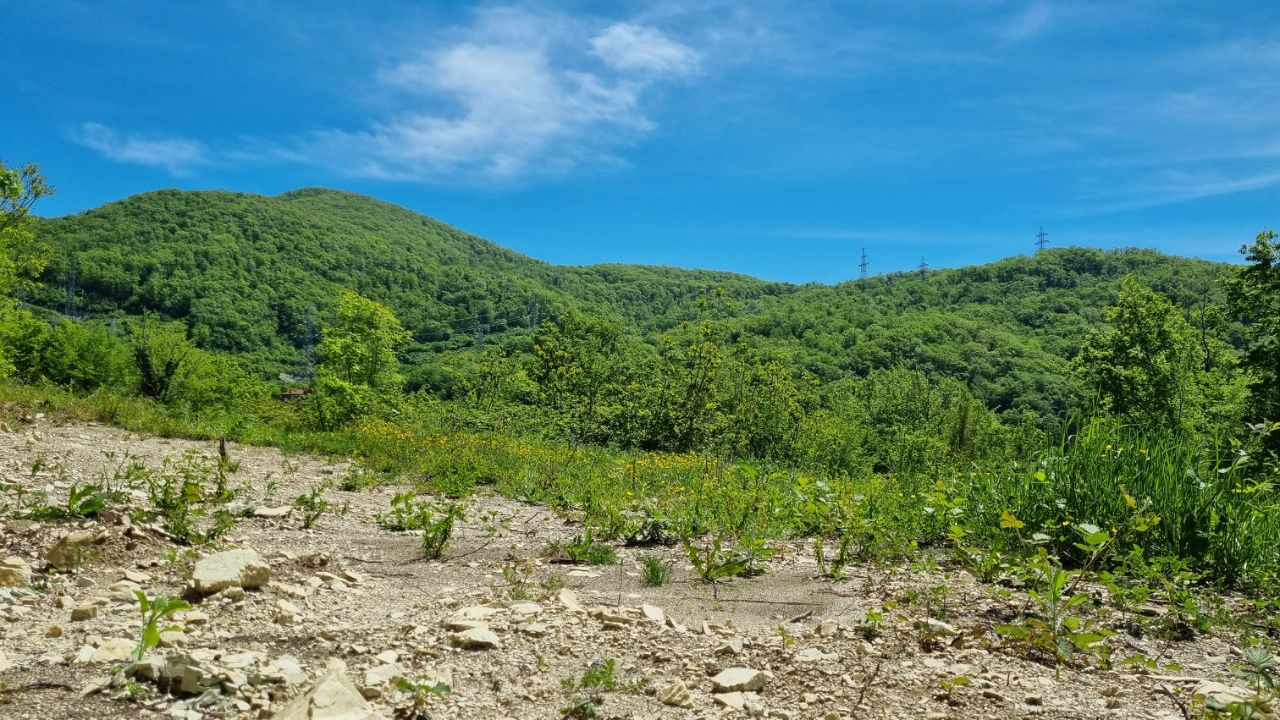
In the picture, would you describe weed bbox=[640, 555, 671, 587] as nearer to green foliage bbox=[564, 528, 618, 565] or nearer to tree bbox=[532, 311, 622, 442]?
green foliage bbox=[564, 528, 618, 565]

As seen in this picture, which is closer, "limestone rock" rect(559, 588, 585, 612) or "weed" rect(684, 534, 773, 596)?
"limestone rock" rect(559, 588, 585, 612)

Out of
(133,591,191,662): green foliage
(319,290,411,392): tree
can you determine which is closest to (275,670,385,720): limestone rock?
(133,591,191,662): green foliage

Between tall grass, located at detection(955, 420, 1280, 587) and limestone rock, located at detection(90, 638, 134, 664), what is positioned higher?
tall grass, located at detection(955, 420, 1280, 587)

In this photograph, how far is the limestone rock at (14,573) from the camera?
3717mm

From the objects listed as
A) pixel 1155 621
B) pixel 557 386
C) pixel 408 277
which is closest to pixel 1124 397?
pixel 557 386

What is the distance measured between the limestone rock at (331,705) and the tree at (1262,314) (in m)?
25.8

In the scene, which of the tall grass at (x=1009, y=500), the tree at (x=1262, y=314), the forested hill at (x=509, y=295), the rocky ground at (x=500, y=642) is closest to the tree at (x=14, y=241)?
the tall grass at (x=1009, y=500)

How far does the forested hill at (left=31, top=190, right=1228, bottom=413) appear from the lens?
86.6 metres

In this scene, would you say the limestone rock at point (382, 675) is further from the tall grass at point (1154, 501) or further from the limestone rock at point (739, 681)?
the tall grass at point (1154, 501)

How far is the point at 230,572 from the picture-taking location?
3814 mm

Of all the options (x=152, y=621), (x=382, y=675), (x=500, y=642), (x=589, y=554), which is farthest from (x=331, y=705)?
(x=589, y=554)

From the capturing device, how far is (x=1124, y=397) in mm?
28359

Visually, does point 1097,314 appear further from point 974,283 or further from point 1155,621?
point 1155,621

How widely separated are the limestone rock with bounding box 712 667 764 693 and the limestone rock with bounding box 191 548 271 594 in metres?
2.70
